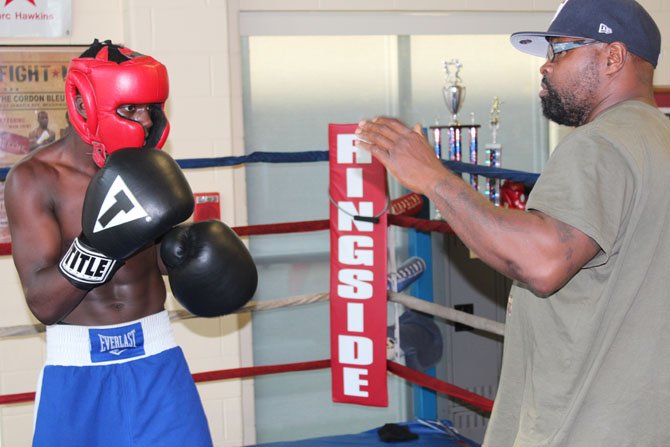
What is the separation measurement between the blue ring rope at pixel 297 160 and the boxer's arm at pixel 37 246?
33.9 inches

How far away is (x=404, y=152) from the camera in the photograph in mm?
1312

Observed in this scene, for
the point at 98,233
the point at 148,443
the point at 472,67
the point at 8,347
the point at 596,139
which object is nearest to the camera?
the point at 596,139

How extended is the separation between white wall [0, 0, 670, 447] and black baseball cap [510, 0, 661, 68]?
227 cm

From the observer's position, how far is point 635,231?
1248 millimetres

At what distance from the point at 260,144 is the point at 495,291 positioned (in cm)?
118

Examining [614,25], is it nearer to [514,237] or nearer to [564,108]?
[564,108]

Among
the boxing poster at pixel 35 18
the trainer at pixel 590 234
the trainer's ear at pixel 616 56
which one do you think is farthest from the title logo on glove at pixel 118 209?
the boxing poster at pixel 35 18

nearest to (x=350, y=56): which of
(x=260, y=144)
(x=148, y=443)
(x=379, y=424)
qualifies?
(x=260, y=144)

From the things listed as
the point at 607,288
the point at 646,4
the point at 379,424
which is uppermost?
the point at 646,4

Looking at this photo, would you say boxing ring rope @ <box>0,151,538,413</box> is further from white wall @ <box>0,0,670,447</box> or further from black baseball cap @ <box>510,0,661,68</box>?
black baseball cap @ <box>510,0,661,68</box>

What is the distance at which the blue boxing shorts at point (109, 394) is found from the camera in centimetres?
180

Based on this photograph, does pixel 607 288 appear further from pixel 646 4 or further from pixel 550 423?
pixel 646 4

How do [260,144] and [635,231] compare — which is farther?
[260,144]

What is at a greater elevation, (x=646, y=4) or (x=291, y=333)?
(x=646, y=4)
